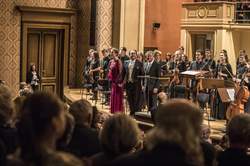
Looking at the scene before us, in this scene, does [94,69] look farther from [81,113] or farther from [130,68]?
[81,113]

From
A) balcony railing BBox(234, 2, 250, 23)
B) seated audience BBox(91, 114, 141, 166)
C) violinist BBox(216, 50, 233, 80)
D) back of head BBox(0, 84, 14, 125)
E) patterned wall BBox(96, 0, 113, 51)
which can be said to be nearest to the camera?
seated audience BBox(91, 114, 141, 166)

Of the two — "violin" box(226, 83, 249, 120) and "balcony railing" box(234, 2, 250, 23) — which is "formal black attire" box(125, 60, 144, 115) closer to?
"violin" box(226, 83, 249, 120)

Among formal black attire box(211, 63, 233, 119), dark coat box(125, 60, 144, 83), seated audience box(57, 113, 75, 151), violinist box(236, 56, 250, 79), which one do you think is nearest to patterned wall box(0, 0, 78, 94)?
dark coat box(125, 60, 144, 83)

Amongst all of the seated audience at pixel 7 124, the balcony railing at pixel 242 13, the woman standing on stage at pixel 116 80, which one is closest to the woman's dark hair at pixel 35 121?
the seated audience at pixel 7 124

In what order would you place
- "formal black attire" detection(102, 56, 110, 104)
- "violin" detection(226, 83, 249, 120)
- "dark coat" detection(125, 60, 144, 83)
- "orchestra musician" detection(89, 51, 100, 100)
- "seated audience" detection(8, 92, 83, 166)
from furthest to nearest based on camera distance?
"orchestra musician" detection(89, 51, 100, 100) → "formal black attire" detection(102, 56, 110, 104) → "dark coat" detection(125, 60, 144, 83) → "violin" detection(226, 83, 249, 120) → "seated audience" detection(8, 92, 83, 166)

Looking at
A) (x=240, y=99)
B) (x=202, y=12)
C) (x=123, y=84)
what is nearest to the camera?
(x=240, y=99)

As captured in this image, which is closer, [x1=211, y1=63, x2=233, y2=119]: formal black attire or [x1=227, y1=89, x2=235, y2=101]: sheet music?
[x1=227, y1=89, x2=235, y2=101]: sheet music


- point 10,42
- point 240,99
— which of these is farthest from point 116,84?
point 10,42

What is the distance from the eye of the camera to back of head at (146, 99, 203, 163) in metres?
2.40

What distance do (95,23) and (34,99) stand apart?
566 inches

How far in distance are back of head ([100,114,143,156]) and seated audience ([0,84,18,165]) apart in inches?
24.9

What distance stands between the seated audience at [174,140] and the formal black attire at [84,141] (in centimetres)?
104

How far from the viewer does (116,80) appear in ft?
38.4

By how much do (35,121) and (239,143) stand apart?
1.31m
